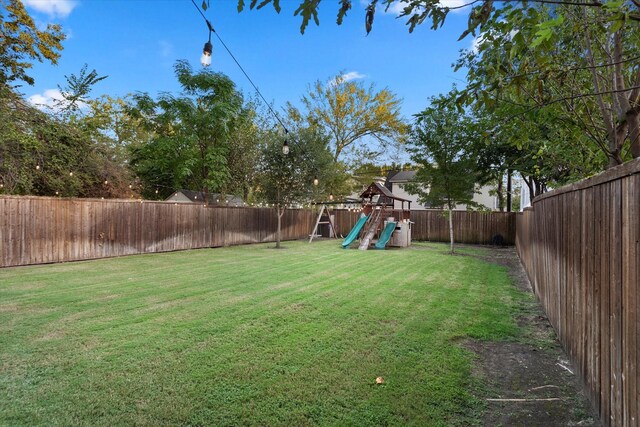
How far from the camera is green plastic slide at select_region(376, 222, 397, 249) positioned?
1363 cm

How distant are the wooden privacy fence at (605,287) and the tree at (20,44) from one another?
1209cm

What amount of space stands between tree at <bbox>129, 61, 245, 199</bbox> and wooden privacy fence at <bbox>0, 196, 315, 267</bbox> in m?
3.17

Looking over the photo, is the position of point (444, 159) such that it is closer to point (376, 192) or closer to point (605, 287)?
point (376, 192)

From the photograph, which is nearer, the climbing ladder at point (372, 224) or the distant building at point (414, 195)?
the climbing ladder at point (372, 224)

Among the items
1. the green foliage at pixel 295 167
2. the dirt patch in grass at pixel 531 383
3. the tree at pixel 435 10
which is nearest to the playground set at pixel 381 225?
the green foliage at pixel 295 167

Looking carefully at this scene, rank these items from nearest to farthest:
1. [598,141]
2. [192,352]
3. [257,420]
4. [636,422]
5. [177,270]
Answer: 1. [636,422]
2. [257,420]
3. [192,352]
4. [598,141]
5. [177,270]

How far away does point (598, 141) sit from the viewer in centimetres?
356

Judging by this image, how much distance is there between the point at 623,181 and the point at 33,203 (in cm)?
1072

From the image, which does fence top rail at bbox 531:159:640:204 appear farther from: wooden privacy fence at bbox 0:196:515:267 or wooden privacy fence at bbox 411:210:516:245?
wooden privacy fence at bbox 411:210:516:245

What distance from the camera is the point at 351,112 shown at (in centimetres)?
2414

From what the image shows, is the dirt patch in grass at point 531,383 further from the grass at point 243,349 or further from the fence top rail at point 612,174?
the fence top rail at point 612,174

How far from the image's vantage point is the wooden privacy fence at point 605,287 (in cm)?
165

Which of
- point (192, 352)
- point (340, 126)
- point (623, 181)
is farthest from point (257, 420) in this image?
point (340, 126)

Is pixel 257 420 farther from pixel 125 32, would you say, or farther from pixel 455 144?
pixel 125 32
